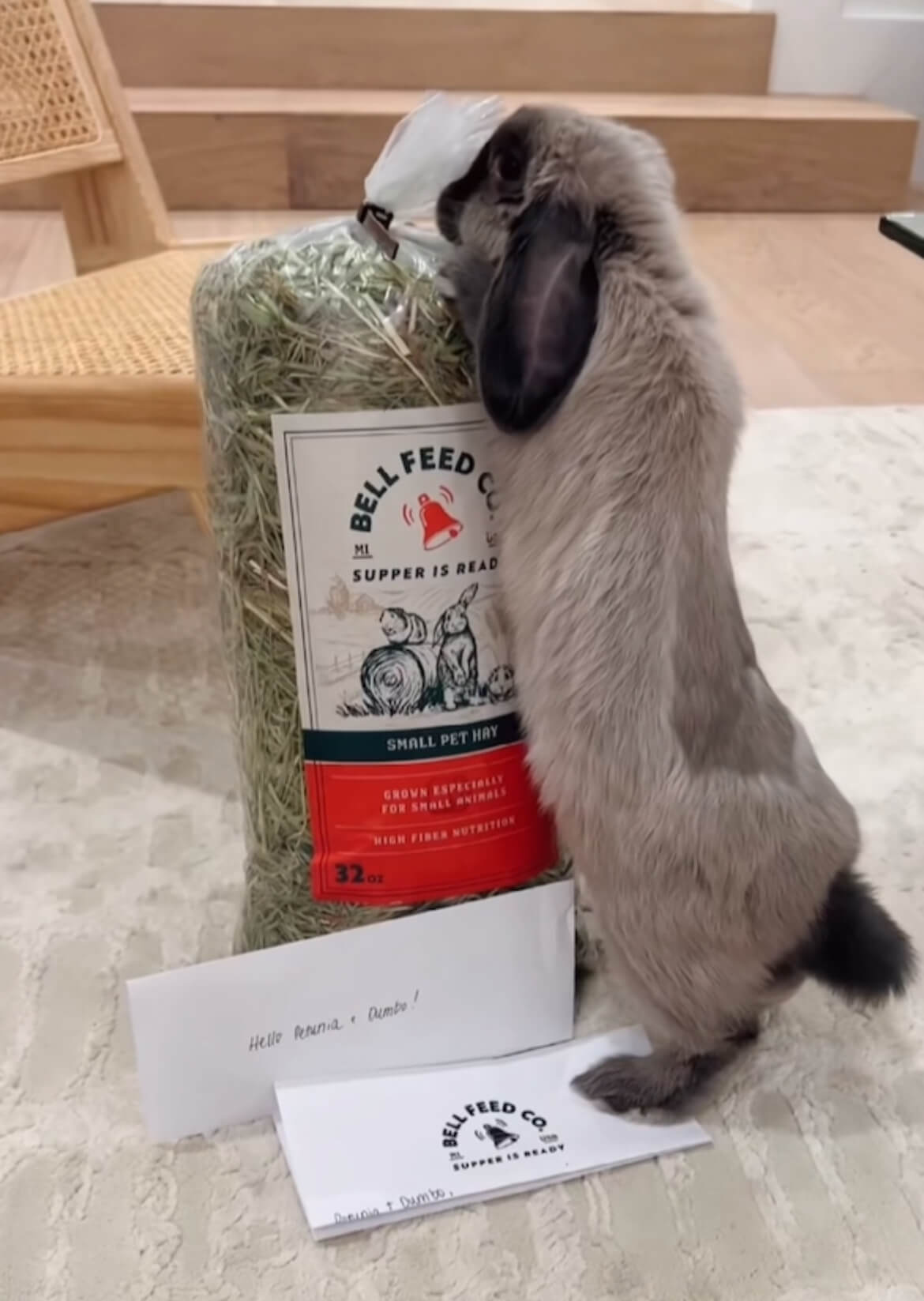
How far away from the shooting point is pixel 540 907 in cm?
85

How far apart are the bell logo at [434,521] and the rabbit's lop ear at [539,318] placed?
72 mm

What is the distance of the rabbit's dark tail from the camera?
78 cm

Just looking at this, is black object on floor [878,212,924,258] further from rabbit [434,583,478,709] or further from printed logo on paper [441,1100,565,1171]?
printed logo on paper [441,1100,565,1171]

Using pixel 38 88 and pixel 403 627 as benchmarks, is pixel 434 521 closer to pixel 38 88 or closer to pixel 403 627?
pixel 403 627

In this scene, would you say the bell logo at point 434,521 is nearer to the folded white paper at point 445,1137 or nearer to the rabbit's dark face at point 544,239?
the rabbit's dark face at point 544,239

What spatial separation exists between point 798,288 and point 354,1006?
1.87 metres

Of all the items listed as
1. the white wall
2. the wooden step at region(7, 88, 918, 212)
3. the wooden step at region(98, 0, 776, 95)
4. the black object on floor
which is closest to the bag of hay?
the black object on floor

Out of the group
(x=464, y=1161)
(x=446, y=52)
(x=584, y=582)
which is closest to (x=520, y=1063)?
(x=464, y=1161)

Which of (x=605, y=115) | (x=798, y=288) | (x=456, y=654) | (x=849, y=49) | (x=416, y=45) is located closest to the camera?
(x=456, y=654)

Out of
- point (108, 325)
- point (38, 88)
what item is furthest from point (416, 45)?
point (108, 325)

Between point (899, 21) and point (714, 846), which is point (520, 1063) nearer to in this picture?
point (714, 846)

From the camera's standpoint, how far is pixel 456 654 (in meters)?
0.77

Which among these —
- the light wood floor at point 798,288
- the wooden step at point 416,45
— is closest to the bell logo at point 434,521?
the light wood floor at point 798,288

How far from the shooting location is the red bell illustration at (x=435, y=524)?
738 mm
